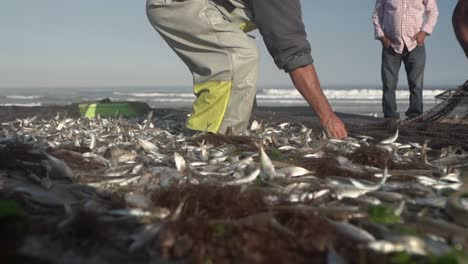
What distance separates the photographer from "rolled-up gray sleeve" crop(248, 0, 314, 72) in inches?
201

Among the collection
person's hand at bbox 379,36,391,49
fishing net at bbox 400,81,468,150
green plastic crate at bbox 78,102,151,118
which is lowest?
green plastic crate at bbox 78,102,151,118

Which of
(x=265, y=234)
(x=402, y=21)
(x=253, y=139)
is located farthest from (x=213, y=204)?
(x=402, y=21)

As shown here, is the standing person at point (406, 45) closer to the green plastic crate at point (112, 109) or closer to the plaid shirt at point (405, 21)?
the plaid shirt at point (405, 21)

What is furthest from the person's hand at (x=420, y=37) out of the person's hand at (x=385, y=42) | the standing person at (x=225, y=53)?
the standing person at (x=225, y=53)

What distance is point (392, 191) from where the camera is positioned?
10.2 feet

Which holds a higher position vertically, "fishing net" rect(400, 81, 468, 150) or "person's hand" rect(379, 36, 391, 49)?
"person's hand" rect(379, 36, 391, 49)

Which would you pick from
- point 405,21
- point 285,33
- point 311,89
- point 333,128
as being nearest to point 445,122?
point 405,21

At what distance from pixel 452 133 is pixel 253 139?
3.07 m

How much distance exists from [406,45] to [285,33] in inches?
213

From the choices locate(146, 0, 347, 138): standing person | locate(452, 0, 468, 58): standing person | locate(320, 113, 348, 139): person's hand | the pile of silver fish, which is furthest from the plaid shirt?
the pile of silver fish

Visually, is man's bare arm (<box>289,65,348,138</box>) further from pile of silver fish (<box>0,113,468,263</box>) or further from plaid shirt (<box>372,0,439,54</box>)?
plaid shirt (<box>372,0,439,54</box>)

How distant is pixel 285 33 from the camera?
5129mm

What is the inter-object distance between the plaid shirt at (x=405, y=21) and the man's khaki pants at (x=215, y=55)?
15.8 feet

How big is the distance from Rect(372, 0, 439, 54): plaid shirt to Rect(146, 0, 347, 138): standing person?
4713mm
